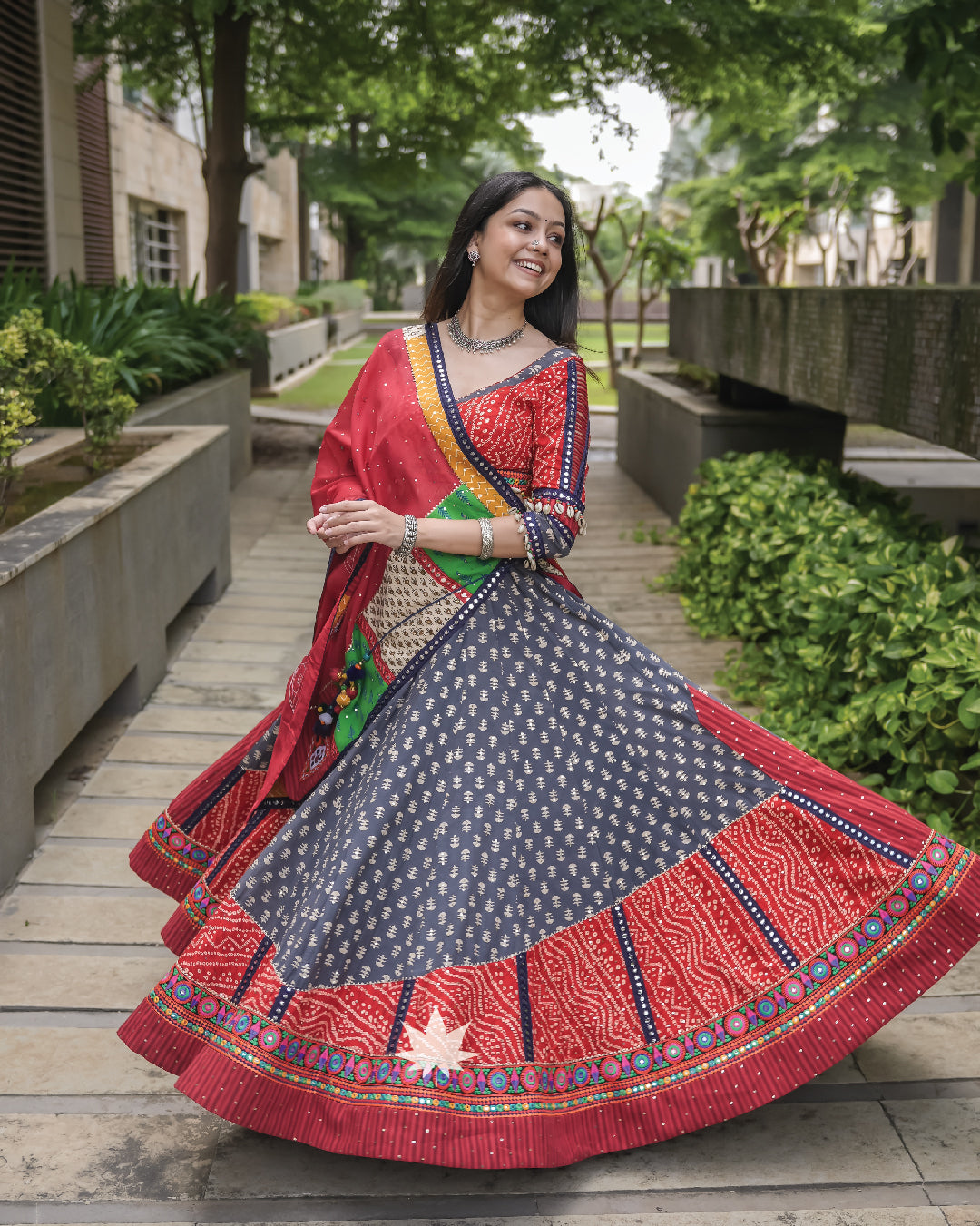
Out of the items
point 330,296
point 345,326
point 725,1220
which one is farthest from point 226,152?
point 345,326

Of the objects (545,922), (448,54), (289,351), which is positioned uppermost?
(448,54)

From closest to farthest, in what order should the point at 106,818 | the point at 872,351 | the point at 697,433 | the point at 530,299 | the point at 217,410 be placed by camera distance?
the point at 530,299 < the point at 106,818 < the point at 872,351 < the point at 697,433 < the point at 217,410

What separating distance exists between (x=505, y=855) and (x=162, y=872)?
35.3 inches

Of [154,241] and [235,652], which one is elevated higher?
[154,241]

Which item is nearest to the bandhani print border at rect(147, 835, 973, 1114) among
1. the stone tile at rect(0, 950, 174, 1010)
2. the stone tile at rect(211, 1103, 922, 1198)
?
the stone tile at rect(211, 1103, 922, 1198)

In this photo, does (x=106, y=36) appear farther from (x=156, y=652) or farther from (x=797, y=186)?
(x=797, y=186)

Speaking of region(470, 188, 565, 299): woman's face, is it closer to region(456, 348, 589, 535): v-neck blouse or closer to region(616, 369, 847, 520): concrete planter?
region(456, 348, 589, 535): v-neck blouse

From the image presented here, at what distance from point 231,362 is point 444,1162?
9664 millimetres

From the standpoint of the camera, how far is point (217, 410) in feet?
30.1

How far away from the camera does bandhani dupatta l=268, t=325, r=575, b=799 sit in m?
2.48

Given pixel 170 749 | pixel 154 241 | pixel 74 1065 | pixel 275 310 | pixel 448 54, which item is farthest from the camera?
pixel 154 241

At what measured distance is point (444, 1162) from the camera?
2.18 meters

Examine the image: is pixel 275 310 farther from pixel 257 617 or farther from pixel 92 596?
pixel 92 596

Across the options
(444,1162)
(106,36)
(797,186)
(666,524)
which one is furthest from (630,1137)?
(797,186)
